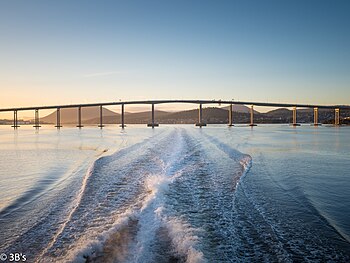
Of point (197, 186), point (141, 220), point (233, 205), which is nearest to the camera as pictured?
point (141, 220)

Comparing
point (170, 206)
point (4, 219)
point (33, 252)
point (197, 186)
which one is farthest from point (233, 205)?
point (4, 219)

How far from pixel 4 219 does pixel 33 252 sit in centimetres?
208

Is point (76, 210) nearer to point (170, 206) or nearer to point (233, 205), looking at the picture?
point (170, 206)

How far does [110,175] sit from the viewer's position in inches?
384

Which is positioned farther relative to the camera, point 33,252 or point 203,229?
point 203,229

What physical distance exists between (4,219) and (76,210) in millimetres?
1382

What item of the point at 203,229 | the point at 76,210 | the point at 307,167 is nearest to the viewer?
the point at 203,229

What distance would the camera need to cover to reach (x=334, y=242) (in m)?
4.30

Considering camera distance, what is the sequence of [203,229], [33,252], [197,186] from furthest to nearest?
[197,186], [203,229], [33,252]

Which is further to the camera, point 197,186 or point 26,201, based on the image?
point 197,186

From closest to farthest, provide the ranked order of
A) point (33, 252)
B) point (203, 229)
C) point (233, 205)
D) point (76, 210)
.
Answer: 1. point (33, 252)
2. point (203, 229)
3. point (76, 210)
4. point (233, 205)

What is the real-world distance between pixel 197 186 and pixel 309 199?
3.05 meters

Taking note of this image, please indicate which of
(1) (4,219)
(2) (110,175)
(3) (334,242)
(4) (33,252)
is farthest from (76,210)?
(3) (334,242)

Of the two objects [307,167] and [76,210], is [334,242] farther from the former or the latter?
[307,167]
